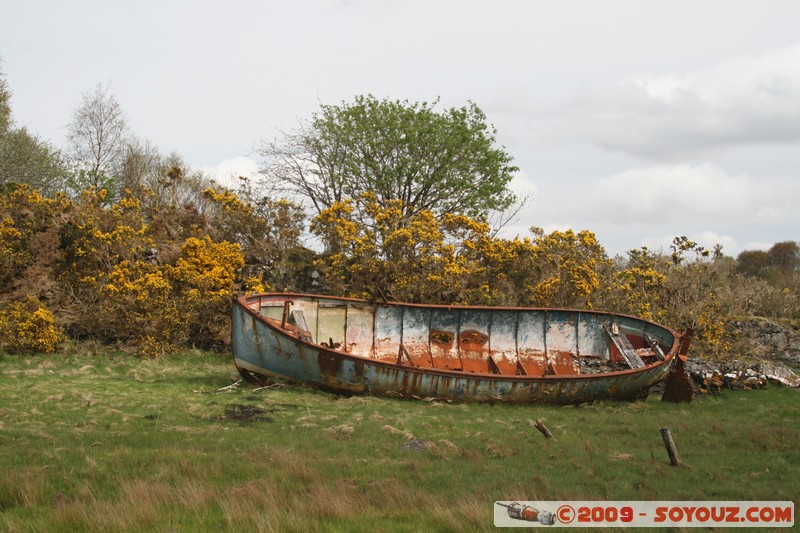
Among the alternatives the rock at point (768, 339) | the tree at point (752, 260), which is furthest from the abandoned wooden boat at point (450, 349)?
the tree at point (752, 260)

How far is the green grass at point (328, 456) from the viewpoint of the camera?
257 inches

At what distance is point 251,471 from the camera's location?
7.95 m

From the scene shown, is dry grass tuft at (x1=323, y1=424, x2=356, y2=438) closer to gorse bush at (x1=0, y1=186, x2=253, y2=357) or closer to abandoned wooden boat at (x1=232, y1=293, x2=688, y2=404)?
abandoned wooden boat at (x1=232, y1=293, x2=688, y2=404)

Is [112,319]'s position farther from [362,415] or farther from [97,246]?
[362,415]

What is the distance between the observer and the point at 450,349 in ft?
56.0

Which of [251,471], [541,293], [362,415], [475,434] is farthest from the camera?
[541,293]

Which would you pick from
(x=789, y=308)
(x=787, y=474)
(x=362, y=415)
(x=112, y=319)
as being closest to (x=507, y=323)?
(x=362, y=415)

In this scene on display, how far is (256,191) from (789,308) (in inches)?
768

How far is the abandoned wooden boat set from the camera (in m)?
13.8
